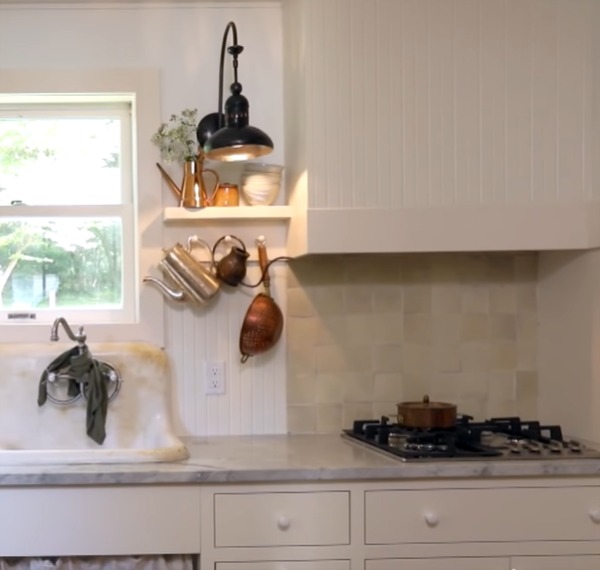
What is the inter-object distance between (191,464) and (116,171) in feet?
3.87

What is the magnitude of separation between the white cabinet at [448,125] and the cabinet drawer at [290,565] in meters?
0.86

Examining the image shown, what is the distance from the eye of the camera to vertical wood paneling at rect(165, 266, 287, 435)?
8.70 ft

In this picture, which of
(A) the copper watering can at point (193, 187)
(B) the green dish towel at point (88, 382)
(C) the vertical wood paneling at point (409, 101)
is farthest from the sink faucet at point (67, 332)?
(C) the vertical wood paneling at point (409, 101)

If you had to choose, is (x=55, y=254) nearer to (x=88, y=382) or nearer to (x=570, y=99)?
(x=88, y=382)

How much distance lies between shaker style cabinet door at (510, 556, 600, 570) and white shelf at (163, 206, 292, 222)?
1.24 m

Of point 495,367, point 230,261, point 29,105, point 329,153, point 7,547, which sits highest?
point 29,105

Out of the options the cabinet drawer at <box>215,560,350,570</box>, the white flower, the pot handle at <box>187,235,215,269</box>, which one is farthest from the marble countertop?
the white flower

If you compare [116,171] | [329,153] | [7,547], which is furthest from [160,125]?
[7,547]

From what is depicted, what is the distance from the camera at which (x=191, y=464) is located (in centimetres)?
210

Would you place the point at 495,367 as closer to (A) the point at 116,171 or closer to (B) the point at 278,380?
(B) the point at 278,380

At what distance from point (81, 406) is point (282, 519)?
0.86 metres

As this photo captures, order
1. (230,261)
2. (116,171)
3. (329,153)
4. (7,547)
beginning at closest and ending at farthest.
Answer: (7,547) < (329,153) < (230,261) < (116,171)

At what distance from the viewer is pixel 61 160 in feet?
9.11

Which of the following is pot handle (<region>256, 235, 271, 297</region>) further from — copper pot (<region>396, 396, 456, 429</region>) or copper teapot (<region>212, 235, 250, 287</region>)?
copper pot (<region>396, 396, 456, 429</region>)
